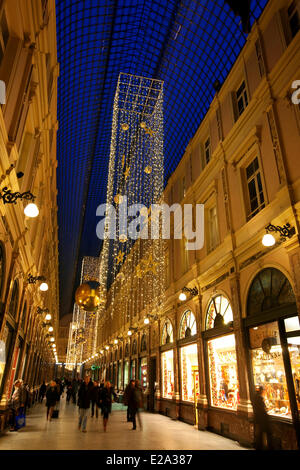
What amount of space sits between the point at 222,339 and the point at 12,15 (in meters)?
11.4

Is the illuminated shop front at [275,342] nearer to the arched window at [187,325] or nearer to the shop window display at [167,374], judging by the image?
the arched window at [187,325]

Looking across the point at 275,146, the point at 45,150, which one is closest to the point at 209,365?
the point at 275,146

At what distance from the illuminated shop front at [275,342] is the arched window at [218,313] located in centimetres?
143

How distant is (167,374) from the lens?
1669cm

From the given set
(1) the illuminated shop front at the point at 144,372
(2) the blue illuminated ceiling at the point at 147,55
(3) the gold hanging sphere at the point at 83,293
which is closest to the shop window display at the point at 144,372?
(1) the illuminated shop front at the point at 144,372

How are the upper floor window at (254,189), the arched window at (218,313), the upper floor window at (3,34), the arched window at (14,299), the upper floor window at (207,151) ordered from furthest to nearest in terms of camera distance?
the upper floor window at (207,151) < the arched window at (218,313) < the arched window at (14,299) < the upper floor window at (254,189) < the upper floor window at (3,34)

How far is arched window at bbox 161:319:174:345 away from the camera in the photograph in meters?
17.0

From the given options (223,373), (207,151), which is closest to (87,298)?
(223,373)

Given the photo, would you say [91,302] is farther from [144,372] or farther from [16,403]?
[144,372]

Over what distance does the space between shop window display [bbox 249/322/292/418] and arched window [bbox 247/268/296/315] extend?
0.56 m

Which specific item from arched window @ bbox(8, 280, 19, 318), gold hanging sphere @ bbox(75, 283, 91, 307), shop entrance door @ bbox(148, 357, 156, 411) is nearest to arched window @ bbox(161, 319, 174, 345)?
shop entrance door @ bbox(148, 357, 156, 411)

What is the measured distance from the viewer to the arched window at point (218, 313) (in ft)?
36.0

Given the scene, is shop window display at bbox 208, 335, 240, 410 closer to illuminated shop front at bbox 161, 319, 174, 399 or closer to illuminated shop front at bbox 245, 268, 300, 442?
illuminated shop front at bbox 245, 268, 300, 442
